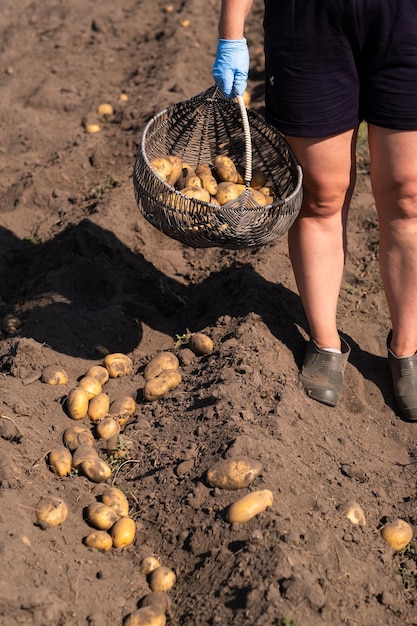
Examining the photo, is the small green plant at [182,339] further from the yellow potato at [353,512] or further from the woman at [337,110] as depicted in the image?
the yellow potato at [353,512]

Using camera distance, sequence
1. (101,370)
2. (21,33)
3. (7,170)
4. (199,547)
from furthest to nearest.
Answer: (21,33) → (7,170) → (101,370) → (199,547)

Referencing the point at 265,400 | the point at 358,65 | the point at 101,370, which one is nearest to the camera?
the point at 358,65

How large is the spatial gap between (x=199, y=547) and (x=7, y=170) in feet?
11.3

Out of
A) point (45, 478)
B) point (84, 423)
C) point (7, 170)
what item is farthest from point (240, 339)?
point (7, 170)

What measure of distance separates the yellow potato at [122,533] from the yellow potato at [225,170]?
135 centimetres

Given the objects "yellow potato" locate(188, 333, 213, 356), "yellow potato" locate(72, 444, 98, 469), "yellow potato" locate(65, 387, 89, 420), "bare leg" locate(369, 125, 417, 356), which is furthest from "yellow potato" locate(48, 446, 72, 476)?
"bare leg" locate(369, 125, 417, 356)

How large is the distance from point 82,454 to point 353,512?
1002mm

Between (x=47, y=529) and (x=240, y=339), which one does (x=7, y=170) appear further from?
(x=47, y=529)

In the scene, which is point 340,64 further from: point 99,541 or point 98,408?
point 99,541

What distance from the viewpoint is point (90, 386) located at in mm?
3463

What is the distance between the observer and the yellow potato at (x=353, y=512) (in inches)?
114

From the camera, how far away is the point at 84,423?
3.40 meters

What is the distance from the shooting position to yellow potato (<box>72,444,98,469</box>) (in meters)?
3.11

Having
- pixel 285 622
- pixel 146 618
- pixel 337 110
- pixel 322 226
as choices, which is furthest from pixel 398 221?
pixel 146 618
